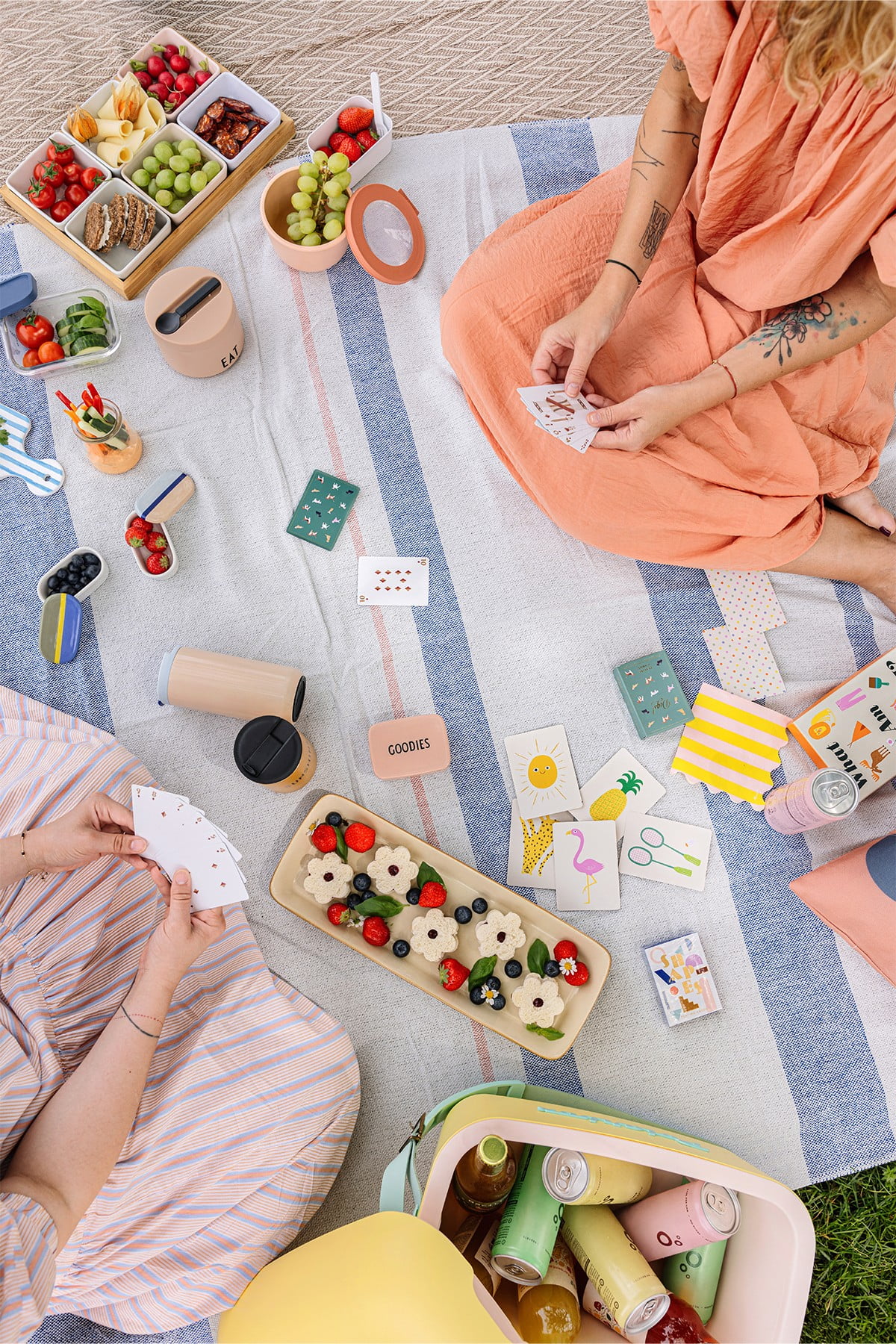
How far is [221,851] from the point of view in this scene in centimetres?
120

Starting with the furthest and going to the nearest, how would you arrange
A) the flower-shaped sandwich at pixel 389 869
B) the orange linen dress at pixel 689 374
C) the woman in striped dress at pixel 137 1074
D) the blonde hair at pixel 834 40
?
the flower-shaped sandwich at pixel 389 869 < the orange linen dress at pixel 689 374 < the woman in striped dress at pixel 137 1074 < the blonde hair at pixel 834 40

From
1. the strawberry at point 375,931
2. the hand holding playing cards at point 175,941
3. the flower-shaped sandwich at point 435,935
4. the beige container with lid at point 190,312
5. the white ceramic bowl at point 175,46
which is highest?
the white ceramic bowl at point 175,46

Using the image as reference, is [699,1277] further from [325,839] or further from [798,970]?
[325,839]

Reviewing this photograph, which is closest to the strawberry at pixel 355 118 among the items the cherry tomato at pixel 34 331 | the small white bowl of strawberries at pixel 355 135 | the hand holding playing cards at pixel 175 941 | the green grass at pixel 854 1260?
the small white bowl of strawberries at pixel 355 135

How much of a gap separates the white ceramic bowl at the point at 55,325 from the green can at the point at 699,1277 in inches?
74.6

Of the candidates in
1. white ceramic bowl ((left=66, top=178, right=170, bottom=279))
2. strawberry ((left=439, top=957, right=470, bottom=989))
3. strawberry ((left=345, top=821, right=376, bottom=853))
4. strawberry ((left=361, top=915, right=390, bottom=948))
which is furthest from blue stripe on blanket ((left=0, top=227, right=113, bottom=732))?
strawberry ((left=439, top=957, right=470, bottom=989))

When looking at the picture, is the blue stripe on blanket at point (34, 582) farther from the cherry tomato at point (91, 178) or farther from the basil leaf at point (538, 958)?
the basil leaf at point (538, 958)

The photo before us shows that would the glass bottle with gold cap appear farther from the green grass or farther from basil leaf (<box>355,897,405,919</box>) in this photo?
the green grass

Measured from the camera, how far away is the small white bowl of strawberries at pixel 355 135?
1.77 meters

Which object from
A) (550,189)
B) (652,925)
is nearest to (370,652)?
(652,925)

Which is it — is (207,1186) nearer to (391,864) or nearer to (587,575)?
(391,864)

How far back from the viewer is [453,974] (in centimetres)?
144

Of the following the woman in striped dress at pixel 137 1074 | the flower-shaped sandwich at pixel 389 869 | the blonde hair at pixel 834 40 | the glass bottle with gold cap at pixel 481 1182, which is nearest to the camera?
the blonde hair at pixel 834 40

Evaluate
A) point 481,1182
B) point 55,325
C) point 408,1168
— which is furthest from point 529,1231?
point 55,325
